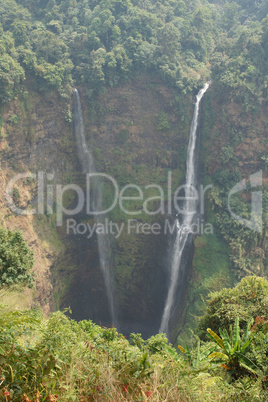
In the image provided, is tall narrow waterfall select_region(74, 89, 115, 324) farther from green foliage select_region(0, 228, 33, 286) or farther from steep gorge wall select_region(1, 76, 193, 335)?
green foliage select_region(0, 228, 33, 286)

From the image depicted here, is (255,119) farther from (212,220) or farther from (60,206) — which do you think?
(60,206)

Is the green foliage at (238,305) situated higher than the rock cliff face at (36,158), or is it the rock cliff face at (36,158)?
the rock cliff face at (36,158)

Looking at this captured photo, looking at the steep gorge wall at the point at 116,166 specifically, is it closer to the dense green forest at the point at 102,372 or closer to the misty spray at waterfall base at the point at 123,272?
the misty spray at waterfall base at the point at 123,272

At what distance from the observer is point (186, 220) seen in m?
22.8

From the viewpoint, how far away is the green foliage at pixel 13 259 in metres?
11.5

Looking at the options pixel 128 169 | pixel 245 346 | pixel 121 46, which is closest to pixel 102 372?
pixel 245 346

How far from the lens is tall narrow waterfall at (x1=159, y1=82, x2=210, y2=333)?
22.0 m

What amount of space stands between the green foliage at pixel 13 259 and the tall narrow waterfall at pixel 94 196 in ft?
35.9

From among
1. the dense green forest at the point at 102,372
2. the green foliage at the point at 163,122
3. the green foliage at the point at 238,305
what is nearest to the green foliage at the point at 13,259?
the dense green forest at the point at 102,372

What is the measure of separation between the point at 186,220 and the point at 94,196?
705 centimetres

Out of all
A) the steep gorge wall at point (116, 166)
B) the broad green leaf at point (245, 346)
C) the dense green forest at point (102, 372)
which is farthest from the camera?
the steep gorge wall at point (116, 166)

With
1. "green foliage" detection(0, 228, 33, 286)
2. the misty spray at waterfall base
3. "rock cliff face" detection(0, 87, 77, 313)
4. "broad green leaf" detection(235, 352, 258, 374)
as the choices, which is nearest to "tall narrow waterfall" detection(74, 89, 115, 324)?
the misty spray at waterfall base

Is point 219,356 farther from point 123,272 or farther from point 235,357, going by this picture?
point 123,272

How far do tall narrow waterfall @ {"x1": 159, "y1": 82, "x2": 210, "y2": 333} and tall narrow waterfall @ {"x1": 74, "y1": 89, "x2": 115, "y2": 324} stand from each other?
4364 mm
